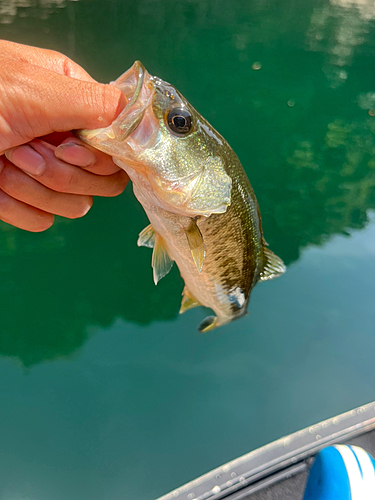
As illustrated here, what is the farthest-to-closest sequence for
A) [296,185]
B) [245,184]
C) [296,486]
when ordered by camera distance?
1. [296,185]
2. [296,486]
3. [245,184]

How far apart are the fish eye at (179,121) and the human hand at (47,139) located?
11 cm

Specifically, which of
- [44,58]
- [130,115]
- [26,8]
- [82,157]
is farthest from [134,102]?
[26,8]

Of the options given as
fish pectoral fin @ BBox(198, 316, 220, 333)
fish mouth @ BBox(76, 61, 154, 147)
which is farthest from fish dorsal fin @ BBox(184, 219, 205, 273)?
fish pectoral fin @ BBox(198, 316, 220, 333)

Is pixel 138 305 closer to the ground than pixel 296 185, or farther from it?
closer to the ground

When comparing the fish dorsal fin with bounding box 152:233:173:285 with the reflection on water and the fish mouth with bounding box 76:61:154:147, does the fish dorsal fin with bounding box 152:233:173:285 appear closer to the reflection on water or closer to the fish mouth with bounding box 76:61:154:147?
the fish mouth with bounding box 76:61:154:147

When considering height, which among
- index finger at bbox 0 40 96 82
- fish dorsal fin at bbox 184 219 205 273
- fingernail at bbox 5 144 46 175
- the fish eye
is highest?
index finger at bbox 0 40 96 82

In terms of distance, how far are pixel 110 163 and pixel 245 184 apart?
382mm

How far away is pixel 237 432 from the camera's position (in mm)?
1753

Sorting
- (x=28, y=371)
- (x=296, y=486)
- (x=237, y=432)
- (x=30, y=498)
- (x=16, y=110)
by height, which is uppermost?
(x=16, y=110)

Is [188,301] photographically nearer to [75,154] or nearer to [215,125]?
[75,154]

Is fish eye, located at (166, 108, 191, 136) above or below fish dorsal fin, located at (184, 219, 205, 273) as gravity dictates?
above

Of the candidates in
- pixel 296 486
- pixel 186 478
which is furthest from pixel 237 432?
pixel 296 486

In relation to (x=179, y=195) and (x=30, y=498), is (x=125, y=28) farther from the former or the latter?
(x=30, y=498)

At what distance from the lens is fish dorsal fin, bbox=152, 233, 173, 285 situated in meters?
0.98
